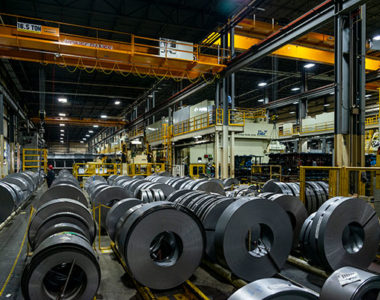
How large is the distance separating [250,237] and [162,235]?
1151mm

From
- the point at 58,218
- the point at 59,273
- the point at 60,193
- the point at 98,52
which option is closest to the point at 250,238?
the point at 59,273

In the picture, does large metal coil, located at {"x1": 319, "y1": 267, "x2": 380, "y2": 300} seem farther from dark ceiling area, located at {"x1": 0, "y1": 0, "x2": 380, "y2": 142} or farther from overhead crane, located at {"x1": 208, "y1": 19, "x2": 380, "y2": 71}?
overhead crane, located at {"x1": 208, "y1": 19, "x2": 380, "y2": 71}

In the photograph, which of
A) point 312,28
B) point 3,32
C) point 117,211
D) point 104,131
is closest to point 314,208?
→ point 117,211

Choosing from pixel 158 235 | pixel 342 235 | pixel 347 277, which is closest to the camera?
pixel 347 277

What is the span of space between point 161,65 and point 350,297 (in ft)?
38.4

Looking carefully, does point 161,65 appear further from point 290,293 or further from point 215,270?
point 290,293

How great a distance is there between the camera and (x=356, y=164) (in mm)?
7254

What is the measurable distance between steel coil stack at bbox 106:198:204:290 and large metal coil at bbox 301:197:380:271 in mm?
1571

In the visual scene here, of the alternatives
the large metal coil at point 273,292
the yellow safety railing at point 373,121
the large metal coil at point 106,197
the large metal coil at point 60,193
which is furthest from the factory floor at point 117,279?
the yellow safety railing at point 373,121

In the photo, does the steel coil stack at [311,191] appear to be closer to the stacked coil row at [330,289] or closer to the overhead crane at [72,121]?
the stacked coil row at [330,289]

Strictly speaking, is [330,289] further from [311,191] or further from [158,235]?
[311,191]

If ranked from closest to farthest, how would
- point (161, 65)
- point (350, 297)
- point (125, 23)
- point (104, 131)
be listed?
point (350, 297) < point (161, 65) < point (125, 23) < point (104, 131)

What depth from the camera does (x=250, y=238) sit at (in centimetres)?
369

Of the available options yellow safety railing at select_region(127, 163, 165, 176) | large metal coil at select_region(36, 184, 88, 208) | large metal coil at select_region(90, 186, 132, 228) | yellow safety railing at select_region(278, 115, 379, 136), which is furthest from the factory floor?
yellow safety railing at select_region(278, 115, 379, 136)
